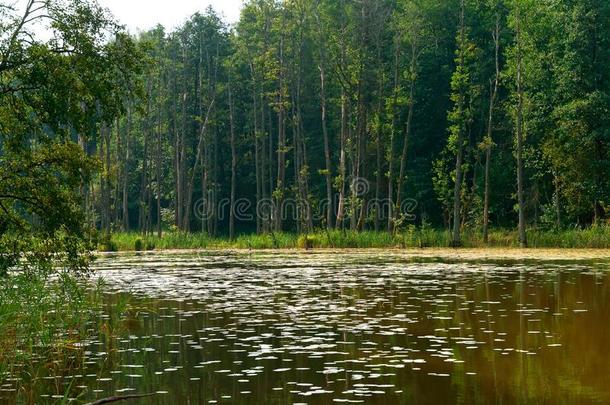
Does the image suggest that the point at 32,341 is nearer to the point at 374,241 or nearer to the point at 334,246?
the point at 334,246

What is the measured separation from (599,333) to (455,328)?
101 inches

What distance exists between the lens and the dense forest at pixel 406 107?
159 feet

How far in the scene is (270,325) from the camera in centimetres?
1623

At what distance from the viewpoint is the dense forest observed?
159 ft

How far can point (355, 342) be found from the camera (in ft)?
46.3

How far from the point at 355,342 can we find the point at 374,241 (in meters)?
33.1

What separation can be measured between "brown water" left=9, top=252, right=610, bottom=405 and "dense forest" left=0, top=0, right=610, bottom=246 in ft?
51.3

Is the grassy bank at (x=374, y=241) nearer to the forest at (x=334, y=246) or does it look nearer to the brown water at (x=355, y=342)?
the forest at (x=334, y=246)

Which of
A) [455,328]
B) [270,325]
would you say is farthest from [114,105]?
[455,328]

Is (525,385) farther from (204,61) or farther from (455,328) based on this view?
(204,61)

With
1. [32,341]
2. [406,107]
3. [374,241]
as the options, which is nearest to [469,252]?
[374,241]

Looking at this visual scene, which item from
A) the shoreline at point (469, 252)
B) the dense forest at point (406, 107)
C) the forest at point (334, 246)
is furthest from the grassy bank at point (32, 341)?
the shoreline at point (469, 252)

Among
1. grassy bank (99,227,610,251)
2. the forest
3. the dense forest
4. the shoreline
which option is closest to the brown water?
the forest

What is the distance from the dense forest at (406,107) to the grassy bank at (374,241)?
141 cm
